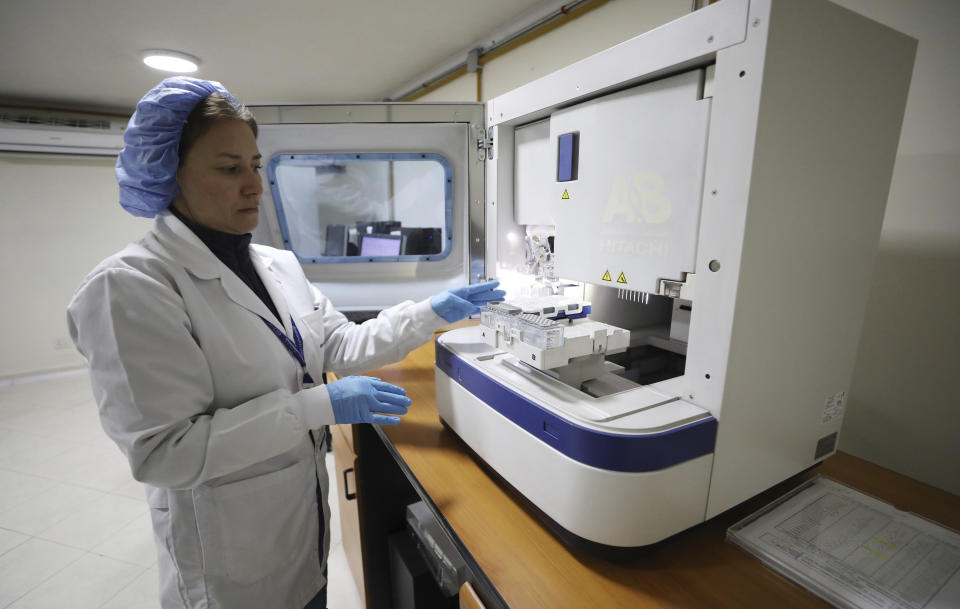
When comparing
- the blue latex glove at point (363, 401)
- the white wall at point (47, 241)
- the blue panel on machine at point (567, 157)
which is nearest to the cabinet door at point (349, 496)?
the blue latex glove at point (363, 401)

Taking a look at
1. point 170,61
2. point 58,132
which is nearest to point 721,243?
point 170,61

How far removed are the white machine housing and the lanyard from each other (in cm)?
49

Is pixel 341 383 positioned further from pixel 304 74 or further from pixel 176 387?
pixel 304 74

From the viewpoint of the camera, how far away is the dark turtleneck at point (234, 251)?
1030mm

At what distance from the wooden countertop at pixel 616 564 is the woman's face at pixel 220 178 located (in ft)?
2.35

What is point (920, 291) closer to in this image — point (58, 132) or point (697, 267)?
point (697, 267)

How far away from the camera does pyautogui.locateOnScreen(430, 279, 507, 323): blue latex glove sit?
51.2 inches

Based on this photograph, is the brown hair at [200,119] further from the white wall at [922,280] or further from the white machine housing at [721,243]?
the white wall at [922,280]

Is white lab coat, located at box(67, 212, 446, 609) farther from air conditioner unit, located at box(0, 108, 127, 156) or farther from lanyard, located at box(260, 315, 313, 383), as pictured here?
air conditioner unit, located at box(0, 108, 127, 156)

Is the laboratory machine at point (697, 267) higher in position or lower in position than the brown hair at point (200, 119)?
lower

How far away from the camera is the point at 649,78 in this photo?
2.60 feet

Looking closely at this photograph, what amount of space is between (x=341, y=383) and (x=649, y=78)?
3.18 ft

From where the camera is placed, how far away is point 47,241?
3975 millimetres

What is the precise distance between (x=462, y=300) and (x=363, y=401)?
427 millimetres
